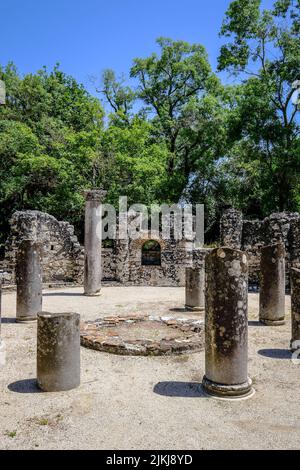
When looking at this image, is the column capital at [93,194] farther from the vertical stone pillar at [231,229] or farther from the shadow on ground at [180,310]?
the vertical stone pillar at [231,229]

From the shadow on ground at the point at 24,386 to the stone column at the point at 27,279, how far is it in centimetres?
381

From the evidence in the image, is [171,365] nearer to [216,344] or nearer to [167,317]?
[216,344]

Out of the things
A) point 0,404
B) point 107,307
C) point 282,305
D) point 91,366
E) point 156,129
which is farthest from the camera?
point 156,129

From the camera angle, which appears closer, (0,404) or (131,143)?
(0,404)

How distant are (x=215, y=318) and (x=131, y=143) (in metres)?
18.1

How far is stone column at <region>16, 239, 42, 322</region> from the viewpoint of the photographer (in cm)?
955

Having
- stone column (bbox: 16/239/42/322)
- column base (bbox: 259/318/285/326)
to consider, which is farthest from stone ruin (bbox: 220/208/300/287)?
stone column (bbox: 16/239/42/322)

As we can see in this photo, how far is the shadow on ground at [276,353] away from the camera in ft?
23.7

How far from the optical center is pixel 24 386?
575 centimetres

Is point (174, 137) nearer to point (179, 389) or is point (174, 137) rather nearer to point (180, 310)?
point (180, 310)

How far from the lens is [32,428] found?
14.7ft

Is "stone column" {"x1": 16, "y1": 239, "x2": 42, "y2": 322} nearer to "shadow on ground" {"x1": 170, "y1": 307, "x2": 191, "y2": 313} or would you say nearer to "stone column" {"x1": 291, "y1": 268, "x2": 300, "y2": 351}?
"shadow on ground" {"x1": 170, "y1": 307, "x2": 191, "y2": 313}

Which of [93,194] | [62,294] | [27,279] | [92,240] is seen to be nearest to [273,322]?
[27,279]

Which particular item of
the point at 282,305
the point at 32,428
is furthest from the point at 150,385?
the point at 282,305
